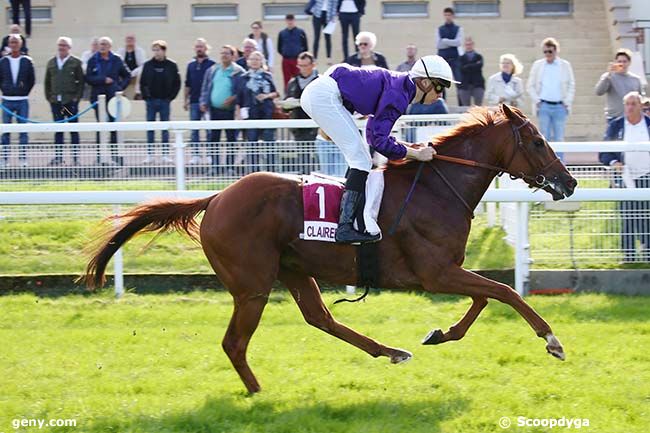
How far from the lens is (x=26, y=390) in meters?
6.95

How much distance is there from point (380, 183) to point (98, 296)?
11.6 ft

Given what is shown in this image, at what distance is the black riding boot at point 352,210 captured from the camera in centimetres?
693

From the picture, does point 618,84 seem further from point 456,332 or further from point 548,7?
point 548,7

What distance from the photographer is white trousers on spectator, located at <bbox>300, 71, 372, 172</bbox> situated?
7.00m

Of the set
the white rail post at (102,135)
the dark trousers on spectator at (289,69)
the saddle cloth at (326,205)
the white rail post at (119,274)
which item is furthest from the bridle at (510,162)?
the dark trousers on spectator at (289,69)

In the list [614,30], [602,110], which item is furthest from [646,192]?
[614,30]

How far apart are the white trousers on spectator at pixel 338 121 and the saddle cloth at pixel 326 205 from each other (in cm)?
13

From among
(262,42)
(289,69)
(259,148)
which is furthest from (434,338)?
(262,42)

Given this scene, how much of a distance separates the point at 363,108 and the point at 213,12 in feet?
42.8

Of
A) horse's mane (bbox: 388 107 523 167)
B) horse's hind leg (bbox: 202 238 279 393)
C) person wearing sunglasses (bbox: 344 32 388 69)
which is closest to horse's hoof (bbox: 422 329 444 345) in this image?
horse's hind leg (bbox: 202 238 279 393)

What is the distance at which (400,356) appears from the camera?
7141 mm

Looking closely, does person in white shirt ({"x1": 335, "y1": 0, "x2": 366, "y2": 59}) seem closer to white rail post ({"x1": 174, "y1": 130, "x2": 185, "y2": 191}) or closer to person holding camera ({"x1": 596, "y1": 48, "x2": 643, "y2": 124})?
person holding camera ({"x1": 596, "y1": 48, "x2": 643, "y2": 124})

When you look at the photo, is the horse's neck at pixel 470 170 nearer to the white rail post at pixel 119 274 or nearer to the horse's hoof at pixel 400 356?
the horse's hoof at pixel 400 356

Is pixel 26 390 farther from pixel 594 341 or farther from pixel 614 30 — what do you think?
pixel 614 30
